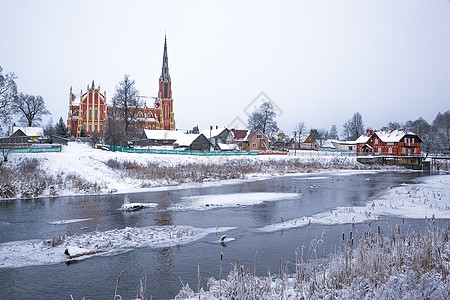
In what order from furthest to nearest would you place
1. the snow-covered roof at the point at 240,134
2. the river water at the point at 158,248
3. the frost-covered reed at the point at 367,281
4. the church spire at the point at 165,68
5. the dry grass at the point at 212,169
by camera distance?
1. the church spire at the point at 165,68
2. the snow-covered roof at the point at 240,134
3. the dry grass at the point at 212,169
4. the river water at the point at 158,248
5. the frost-covered reed at the point at 367,281

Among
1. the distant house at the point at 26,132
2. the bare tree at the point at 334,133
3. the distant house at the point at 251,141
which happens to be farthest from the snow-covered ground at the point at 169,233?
the bare tree at the point at 334,133

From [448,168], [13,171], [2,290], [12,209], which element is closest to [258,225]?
[2,290]

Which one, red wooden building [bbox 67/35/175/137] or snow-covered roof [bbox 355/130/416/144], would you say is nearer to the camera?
snow-covered roof [bbox 355/130/416/144]

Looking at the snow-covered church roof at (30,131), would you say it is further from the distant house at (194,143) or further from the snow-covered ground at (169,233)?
the snow-covered ground at (169,233)

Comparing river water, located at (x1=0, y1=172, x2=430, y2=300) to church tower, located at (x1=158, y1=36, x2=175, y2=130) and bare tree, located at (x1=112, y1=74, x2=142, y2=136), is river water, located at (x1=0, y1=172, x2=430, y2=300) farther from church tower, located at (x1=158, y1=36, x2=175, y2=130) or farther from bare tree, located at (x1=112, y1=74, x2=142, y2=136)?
church tower, located at (x1=158, y1=36, x2=175, y2=130)

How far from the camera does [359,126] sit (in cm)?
11712

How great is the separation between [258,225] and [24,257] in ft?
29.8

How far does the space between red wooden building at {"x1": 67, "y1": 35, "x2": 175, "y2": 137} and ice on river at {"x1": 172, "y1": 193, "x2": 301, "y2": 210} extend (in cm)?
7181

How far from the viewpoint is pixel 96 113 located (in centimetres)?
9862

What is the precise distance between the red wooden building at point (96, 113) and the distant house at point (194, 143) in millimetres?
32865

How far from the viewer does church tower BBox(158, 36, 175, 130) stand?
11175 cm

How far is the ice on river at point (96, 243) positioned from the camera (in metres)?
10.5

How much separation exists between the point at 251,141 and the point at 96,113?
52978mm

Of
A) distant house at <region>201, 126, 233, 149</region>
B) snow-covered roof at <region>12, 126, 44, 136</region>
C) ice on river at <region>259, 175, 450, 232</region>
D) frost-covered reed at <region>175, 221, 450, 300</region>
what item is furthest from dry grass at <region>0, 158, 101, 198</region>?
distant house at <region>201, 126, 233, 149</region>
